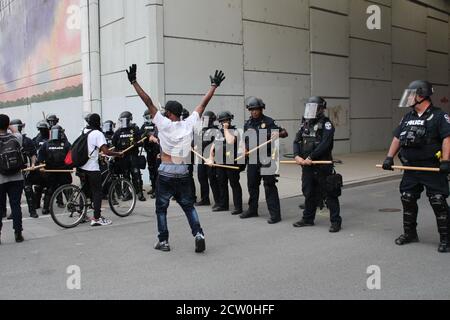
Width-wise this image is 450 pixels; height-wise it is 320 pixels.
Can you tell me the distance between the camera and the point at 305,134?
25.2 feet

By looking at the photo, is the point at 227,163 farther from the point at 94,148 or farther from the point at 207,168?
the point at 94,148

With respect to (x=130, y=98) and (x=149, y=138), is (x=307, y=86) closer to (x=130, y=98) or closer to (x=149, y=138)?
(x=130, y=98)

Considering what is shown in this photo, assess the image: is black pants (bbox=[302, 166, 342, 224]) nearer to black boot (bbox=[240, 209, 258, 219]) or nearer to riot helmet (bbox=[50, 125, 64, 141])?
black boot (bbox=[240, 209, 258, 219])

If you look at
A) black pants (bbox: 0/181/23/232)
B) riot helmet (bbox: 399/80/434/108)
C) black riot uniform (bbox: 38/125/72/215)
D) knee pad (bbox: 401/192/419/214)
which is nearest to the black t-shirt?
riot helmet (bbox: 399/80/434/108)

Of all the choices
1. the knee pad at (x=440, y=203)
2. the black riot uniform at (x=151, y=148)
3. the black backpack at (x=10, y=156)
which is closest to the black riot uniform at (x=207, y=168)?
the black riot uniform at (x=151, y=148)

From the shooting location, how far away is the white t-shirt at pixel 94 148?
8031 mm

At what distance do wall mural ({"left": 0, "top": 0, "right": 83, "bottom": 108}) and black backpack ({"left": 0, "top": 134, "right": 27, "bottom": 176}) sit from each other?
31.8 ft

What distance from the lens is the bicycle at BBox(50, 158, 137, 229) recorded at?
7.98 meters

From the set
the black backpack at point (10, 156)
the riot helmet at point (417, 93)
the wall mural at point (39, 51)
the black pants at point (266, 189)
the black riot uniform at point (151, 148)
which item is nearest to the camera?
the riot helmet at point (417, 93)

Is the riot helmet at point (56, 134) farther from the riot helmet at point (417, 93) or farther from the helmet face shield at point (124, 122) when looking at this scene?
the riot helmet at point (417, 93)

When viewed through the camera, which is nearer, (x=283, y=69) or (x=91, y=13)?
(x=91, y=13)

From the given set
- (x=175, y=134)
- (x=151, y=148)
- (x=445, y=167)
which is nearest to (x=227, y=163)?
(x=151, y=148)
